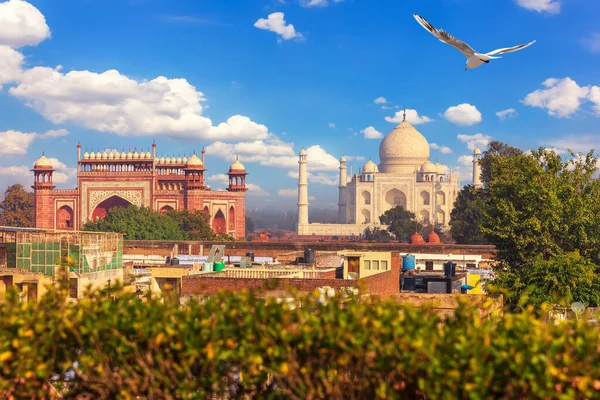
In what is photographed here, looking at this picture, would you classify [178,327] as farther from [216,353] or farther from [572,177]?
[572,177]

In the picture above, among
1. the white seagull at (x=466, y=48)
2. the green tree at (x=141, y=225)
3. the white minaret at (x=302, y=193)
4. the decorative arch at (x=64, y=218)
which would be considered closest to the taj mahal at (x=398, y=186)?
the white minaret at (x=302, y=193)

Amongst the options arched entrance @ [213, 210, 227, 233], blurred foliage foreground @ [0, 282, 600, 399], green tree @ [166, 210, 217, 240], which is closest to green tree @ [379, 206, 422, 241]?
arched entrance @ [213, 210, 227, 233]

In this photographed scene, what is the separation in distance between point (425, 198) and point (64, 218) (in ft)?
121

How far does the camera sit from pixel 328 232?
3280 inches

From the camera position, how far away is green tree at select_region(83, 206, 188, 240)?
46.0 meters

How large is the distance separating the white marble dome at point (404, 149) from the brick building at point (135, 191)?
28070 mm

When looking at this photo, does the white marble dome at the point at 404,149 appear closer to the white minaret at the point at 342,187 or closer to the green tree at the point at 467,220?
the white minaret at the point at 342,187

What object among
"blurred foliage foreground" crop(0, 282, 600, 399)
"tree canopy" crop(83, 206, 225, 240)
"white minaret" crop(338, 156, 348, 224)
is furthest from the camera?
"white minaret" crop(338, 156, 348, 224)

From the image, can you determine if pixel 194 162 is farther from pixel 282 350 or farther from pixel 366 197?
pixel 282 350

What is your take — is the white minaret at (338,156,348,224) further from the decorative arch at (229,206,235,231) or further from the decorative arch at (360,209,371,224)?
the decorative arch at (229,206,235,231)

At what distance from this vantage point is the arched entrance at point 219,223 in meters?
56.0

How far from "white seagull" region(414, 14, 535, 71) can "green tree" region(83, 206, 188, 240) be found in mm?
33609

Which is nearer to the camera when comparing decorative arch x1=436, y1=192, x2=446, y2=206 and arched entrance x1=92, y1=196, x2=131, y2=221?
arched entrance x1=92, y1=196, x2=131, y2=221

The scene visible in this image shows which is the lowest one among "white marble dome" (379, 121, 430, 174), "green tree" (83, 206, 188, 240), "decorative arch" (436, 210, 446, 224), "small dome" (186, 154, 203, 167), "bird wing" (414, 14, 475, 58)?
"green tree" (83, 206, 188, 240)
